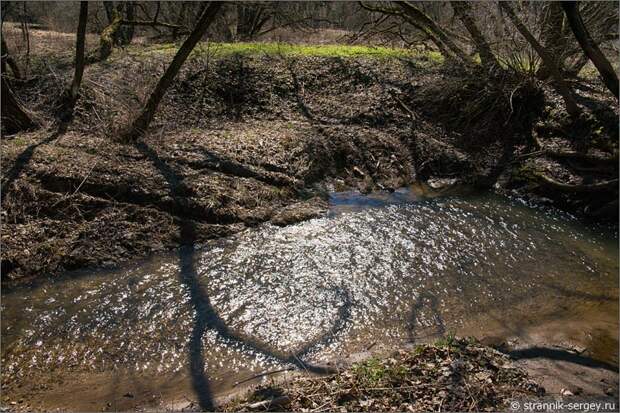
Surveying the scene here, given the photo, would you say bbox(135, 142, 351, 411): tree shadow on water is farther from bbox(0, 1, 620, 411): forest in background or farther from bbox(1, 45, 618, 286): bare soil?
bbox(1, 45, 618, 286): bare soil

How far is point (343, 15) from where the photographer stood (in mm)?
19406

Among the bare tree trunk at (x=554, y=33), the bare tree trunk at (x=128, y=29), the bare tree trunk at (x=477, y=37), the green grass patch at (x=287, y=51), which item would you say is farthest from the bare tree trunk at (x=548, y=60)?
the bare tree trunk at (x=128, y=29)

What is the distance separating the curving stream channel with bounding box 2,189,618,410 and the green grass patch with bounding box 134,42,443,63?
19.4ft

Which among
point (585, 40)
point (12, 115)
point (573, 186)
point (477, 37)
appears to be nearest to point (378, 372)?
point (585, 40)

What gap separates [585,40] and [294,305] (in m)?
4.64

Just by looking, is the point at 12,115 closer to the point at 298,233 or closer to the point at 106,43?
the point at 106,43

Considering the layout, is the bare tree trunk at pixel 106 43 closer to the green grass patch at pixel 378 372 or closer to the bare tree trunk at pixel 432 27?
the bare tree trunk at pixel 432 27

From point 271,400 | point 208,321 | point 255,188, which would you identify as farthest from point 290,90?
point 271,400

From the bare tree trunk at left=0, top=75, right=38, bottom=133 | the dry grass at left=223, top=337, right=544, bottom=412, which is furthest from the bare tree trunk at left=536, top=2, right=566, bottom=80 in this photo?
Result: the bare tree trunk at left=0, top=75, right=38, bottom=133

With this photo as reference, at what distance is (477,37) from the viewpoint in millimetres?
10211

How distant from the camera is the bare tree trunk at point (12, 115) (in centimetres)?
812

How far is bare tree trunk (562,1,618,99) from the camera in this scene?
17.7ft

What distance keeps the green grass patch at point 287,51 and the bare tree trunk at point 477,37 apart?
199cm

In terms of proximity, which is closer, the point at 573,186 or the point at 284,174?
the point at 573,186
